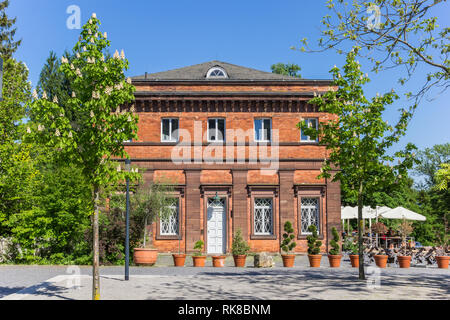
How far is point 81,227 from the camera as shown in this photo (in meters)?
20.8

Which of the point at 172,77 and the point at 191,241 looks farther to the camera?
the point at 172,77

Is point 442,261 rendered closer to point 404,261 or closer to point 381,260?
point 404,261

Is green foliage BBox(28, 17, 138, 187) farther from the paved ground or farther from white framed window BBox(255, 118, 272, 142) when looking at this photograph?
white framed window BBox(255, 118, 272, 142)

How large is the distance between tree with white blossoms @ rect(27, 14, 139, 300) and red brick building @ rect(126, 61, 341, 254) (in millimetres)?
15521

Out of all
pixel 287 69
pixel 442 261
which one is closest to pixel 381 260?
pixel 442 261

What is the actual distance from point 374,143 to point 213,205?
13046 mm

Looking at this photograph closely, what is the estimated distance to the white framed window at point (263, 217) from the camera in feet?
86.8

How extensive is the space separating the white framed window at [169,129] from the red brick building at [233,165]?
57mm

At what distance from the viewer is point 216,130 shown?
1062 inches

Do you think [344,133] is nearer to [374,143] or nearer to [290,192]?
[374,143]

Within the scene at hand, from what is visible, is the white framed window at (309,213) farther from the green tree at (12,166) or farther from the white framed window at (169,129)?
the green tree at (12,166)

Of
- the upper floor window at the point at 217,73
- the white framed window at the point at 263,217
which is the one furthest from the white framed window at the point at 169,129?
the white framed window at the point at 263,217
